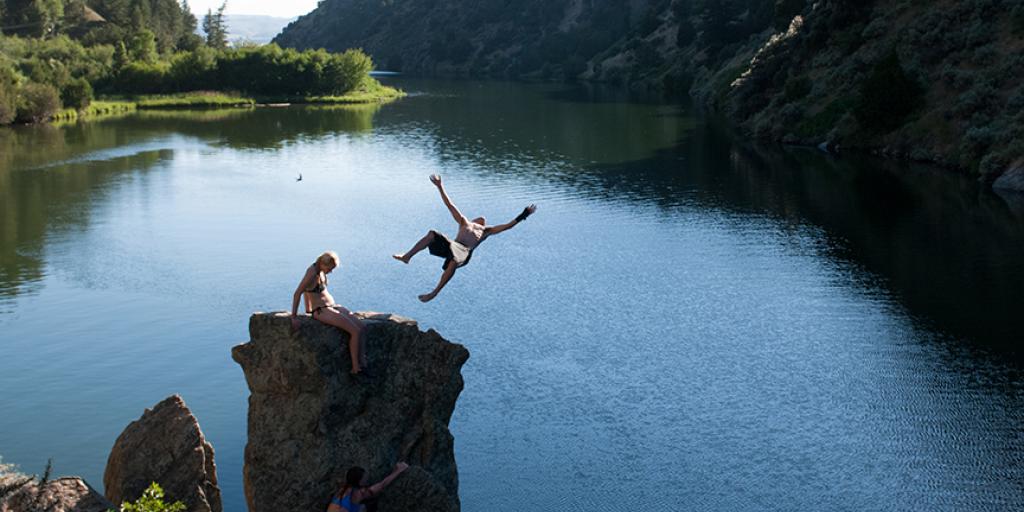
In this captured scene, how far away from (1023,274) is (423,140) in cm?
6140

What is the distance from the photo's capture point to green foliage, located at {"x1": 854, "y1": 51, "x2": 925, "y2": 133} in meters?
73.9

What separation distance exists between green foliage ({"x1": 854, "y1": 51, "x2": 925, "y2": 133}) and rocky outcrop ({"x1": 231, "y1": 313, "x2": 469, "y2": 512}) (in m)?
60.8

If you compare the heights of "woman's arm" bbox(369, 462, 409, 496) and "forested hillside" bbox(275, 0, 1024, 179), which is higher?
"forested hillside" bbox(275, 0, 1024, 179)

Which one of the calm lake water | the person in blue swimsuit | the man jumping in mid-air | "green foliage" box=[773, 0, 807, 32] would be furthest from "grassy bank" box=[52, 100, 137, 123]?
the person in blue swimsuit

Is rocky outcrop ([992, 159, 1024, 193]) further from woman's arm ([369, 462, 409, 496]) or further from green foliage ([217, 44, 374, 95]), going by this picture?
green foliage ([217, 44, 374, 95])

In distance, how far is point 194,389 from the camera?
103ft

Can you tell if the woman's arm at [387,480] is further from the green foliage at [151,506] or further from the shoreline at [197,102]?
the shoreline at [197,102]

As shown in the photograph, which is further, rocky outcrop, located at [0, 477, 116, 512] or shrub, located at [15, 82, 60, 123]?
shrub, located at [15, 82, 60, 123]

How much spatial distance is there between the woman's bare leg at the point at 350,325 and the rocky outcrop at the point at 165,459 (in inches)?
128

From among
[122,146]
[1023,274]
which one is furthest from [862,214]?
[122,146]

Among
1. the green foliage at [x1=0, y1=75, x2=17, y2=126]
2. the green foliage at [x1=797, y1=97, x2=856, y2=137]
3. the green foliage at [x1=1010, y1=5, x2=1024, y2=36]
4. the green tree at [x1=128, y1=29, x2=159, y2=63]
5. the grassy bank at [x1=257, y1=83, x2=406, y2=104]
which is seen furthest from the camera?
the green tree at [x1=128, y1=29, x2=159, y2=63]

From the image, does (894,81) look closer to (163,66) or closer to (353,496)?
(353,496)

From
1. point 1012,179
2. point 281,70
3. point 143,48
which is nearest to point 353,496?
point 1012,179

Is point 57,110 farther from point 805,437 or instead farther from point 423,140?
point 805,437
